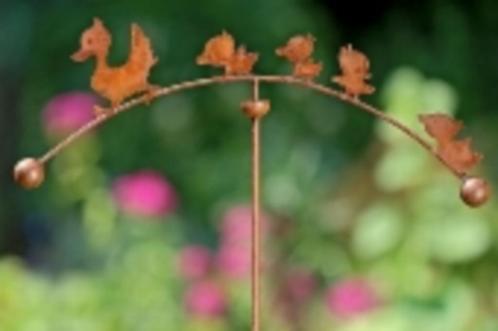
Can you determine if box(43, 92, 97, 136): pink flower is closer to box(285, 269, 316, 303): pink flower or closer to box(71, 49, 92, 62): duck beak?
box(285, 269, 316, 303): pink flower

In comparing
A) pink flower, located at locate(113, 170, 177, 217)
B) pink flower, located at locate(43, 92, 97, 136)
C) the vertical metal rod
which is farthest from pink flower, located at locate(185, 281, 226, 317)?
the vertical metal rod

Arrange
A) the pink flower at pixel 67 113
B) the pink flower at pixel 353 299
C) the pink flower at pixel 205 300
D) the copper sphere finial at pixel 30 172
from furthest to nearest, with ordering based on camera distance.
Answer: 1. the pink flower at pixel 67 113
2. the pink flower at pixel 205 300
3. the pink flower at pixel 353 299
4. the copper sphere finial at pixel 30 172

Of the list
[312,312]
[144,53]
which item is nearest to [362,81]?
[144,53]

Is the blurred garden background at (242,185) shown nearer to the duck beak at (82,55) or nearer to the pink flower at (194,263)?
the pink flower at (194,263)

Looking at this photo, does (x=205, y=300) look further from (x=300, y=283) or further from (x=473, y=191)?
(x=473, y=191)

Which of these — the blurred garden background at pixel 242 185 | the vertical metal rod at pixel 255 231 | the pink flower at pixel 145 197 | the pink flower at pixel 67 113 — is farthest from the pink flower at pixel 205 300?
the vertical metal rod at pixel 255 231

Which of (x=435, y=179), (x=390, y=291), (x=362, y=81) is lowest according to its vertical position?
(x=362, y=81)

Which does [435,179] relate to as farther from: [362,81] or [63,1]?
[362,81]
